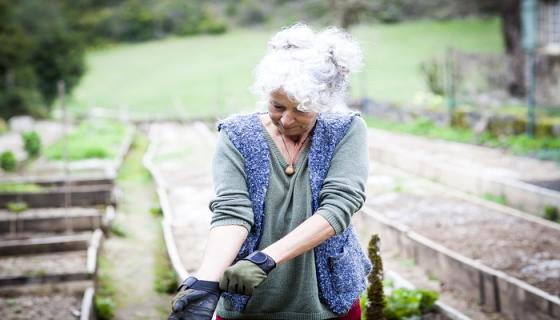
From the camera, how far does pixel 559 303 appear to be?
4.22 meters

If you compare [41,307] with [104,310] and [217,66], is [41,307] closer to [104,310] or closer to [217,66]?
[104,310]

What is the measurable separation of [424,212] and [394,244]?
4.46 feet

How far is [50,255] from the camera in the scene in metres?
7.12

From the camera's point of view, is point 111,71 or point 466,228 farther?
point 111,71

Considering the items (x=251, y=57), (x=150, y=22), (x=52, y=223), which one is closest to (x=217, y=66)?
(x=251, y=57)

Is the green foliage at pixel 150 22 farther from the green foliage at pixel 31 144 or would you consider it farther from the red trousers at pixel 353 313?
the red trousers at pixel 353 313

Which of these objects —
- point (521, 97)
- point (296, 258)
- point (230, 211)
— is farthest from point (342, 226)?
point (521, 97)

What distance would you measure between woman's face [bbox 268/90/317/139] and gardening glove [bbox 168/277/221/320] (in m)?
0.52

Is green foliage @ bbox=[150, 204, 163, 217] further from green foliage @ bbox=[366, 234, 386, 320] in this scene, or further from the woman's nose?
the woman's nose

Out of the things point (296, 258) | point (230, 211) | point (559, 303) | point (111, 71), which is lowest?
point (111, 71)

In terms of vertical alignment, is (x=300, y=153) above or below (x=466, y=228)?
above

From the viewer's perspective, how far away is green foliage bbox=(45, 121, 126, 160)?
13.8 metres

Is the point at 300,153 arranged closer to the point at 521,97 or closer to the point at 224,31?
the point at 521,97

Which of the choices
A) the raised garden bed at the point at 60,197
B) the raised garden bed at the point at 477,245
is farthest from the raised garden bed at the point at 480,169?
the raised garden bed at the point at 60,197
